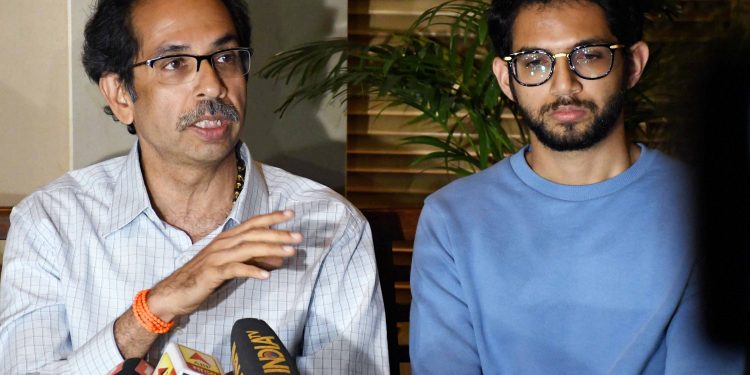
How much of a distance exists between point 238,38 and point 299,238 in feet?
2.03

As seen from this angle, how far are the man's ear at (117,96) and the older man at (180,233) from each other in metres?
0.03

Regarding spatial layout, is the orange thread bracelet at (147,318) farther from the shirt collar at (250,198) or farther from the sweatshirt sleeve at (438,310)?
the sweatshirt sleeve at (438,310)

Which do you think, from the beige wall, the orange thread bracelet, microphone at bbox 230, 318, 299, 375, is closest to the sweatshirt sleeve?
the orange thread bracelet

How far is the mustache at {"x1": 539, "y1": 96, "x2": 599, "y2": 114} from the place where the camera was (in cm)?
166

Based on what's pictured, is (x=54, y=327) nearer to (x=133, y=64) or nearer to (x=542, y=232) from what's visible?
(x=133, y=64)

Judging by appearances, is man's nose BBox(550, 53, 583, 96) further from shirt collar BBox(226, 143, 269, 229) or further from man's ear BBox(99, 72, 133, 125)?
man's ear BBox(99, 72, 133, 125)

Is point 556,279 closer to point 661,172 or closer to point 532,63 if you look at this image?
point 661,172

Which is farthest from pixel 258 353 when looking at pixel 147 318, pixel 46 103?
pixel 46 103

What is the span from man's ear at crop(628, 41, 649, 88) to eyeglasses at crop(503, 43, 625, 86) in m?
0.08

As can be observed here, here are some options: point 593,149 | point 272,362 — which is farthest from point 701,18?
point 272,362

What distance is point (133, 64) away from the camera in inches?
71.1

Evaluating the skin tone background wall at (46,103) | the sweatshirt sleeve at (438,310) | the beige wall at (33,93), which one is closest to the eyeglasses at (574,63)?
the sweatshirt sleeve at (438,310)

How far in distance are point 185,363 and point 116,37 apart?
3.58 feet

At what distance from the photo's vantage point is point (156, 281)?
67.2 inches
